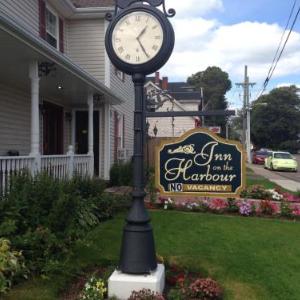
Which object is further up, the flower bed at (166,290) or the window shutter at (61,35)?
the window shutter at (61,35)

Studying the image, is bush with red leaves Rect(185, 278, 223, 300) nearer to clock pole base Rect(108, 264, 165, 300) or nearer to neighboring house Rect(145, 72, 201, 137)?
clock pole base Rect(108, 264, 165, 300)

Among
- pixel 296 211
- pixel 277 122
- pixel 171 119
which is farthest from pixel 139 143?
pixel 277 122

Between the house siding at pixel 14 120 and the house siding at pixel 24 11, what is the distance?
181cm

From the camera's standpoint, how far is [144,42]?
5.30 m

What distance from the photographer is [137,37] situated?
5324 millimetres

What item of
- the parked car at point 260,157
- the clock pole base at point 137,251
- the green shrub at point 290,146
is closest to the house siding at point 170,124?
the parked car at point 260,157

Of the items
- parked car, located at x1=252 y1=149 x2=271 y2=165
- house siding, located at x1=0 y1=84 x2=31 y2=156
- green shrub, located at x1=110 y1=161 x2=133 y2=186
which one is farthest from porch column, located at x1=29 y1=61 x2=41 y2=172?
parked car, located at x1=252 y1=149 x2=271 y2=165

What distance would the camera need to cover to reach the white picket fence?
7809mm

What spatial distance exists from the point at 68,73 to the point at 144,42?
565 centimetres

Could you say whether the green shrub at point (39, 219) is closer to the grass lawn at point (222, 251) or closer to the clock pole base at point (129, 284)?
the grass lawn at point (222, 251)

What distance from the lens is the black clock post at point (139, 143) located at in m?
5.09

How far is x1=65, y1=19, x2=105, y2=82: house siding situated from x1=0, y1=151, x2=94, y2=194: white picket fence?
15.8 ft

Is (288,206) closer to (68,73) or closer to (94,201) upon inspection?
(94,201)

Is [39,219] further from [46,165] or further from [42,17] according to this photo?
[42,17]
